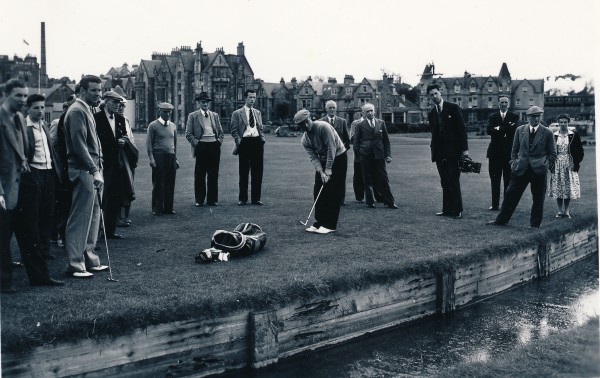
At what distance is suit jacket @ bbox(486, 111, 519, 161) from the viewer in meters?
14.8

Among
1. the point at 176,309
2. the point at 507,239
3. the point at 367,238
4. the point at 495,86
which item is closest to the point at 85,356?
the point at 176,309

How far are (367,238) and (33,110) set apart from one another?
6.19 metres

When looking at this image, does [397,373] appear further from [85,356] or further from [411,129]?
[411,129]

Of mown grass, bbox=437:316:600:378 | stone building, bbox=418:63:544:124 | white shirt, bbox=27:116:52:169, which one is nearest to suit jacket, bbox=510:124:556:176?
mown grass, bbox=437:316:600:378

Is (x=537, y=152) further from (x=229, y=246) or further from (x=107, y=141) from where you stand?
(x=107, y=141)

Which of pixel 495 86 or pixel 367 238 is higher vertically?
pixel 495 86

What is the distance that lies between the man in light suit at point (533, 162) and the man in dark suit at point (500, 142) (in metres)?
1.95

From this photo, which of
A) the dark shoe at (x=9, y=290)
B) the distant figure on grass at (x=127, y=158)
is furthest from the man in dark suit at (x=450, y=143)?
the dark shoe at (x=9, y=290)

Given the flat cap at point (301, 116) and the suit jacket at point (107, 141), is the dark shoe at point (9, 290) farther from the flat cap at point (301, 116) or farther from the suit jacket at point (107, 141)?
the flat cap at point (301, 116)

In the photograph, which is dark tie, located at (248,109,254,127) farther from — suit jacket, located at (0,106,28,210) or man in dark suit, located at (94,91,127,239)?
suit jacket, located at (0,106,28,210)

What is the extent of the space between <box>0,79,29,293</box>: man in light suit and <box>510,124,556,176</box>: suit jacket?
960 centimetres

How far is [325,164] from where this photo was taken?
1165 centimetres

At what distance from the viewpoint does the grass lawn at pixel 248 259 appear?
22.1ft

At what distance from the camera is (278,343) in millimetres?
7719
